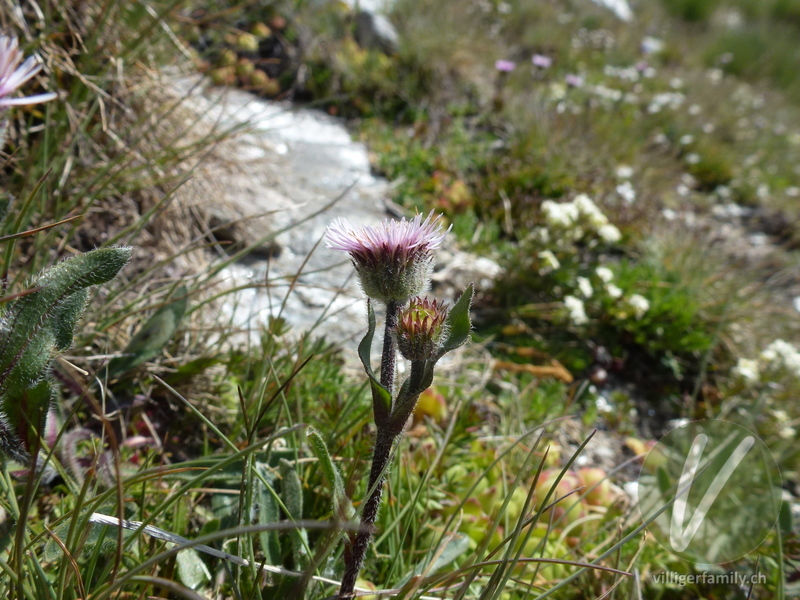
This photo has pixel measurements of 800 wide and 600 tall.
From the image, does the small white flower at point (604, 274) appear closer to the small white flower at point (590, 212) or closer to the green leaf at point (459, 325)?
the small white flower at point (590, 212)

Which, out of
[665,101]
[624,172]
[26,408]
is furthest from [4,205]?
[665,101]

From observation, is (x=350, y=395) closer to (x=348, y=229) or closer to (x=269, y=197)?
(x=348, y=229)

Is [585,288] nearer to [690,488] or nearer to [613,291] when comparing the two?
[613,291]

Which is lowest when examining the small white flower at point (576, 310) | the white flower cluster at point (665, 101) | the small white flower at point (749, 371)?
the small white flower at point (749, 371)

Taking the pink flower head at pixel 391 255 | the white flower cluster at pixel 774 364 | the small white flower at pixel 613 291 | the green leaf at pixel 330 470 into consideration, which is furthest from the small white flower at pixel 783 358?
the green leaf at pixel 330 470

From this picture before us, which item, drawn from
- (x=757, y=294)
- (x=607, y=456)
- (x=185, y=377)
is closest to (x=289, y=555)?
(x=185, y=377)
